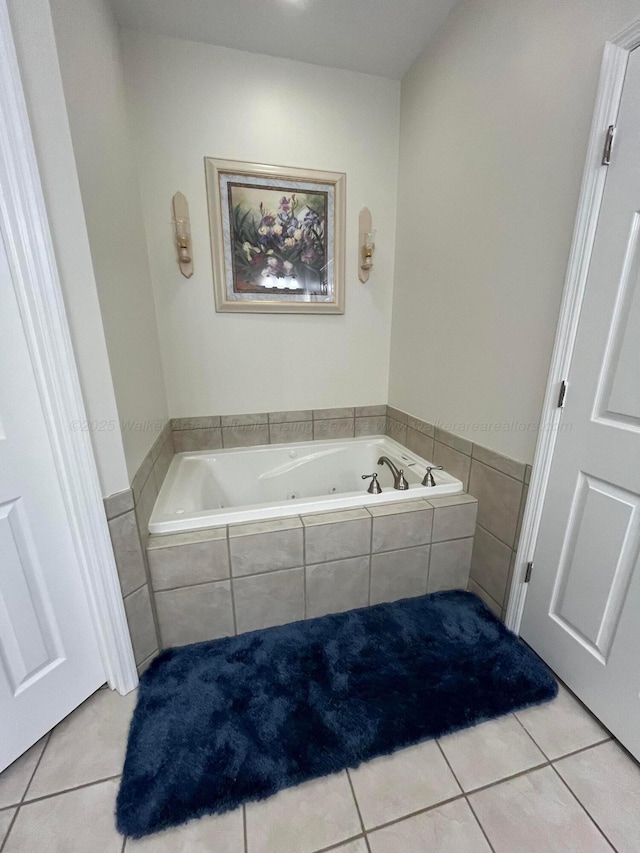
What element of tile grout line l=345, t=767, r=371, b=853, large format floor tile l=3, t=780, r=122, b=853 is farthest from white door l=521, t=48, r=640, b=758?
large format floor tile l=3, t=780, r=122, b=853

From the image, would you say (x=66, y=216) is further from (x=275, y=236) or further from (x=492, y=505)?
(x=492, y=505)

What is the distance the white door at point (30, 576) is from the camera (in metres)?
0.89

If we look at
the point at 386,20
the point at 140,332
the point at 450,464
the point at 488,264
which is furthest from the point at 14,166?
the point at 450,464

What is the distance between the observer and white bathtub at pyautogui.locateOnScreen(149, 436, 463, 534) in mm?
1532

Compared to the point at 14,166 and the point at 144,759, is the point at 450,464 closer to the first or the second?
the point at 144,759

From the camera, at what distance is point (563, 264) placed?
111 centimetres

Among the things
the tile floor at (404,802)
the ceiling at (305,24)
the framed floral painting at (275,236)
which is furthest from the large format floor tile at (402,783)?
the ceiling at (305,24)

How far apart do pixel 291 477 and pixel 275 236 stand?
1416 mm

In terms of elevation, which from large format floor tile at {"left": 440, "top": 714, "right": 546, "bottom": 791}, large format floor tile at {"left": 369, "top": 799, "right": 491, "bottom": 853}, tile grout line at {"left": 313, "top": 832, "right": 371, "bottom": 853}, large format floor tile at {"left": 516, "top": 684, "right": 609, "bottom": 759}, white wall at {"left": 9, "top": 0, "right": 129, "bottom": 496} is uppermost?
white wall at {"left": 9, "top": 0, "right": 129, "bottom": 496}

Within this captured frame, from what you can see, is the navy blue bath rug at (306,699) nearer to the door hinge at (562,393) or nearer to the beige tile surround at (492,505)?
the beige tile surround at (492,505)

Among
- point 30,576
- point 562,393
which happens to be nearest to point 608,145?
point 562,393

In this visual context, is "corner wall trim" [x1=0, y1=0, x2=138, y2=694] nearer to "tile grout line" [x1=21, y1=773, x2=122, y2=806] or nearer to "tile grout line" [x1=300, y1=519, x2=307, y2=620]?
"tile grout line" [x1=21, y1=773, x2=122, y2=806]

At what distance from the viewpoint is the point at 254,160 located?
1804mm

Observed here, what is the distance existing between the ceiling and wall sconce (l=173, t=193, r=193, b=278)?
0.67m
